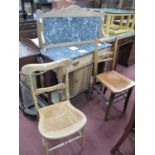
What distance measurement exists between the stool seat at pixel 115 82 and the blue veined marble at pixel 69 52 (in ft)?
1.20

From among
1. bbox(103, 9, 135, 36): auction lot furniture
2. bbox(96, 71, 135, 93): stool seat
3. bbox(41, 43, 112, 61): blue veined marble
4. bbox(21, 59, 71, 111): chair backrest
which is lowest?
bbox(96, 71, 135, 93): stool seat

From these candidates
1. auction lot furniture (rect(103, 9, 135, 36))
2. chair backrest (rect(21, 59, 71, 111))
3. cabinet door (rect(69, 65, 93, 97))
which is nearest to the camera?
chair backrest (rect(21, 59, 71, 111))

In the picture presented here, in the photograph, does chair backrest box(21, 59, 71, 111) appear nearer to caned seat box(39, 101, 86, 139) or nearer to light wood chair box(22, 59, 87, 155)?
light wood chair box(22, 59, 87, 155)

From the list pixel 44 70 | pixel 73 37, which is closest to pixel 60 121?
pixel 44 70

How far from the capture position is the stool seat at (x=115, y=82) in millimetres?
1686

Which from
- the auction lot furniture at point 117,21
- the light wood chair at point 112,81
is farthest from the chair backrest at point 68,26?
the light wood chair at point 112,81

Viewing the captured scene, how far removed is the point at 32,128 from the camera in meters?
1.70

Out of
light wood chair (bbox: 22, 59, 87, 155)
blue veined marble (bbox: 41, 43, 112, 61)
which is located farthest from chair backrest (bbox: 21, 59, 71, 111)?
blue veined marble (bbox: 41, 43, 112, 61)

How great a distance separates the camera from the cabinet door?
Answer: 197 centimetres

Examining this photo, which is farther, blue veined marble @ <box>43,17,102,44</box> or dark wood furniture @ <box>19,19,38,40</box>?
dark wood furniture @ <box>19,19,38,40</box>

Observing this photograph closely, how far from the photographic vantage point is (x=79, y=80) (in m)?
2.07
